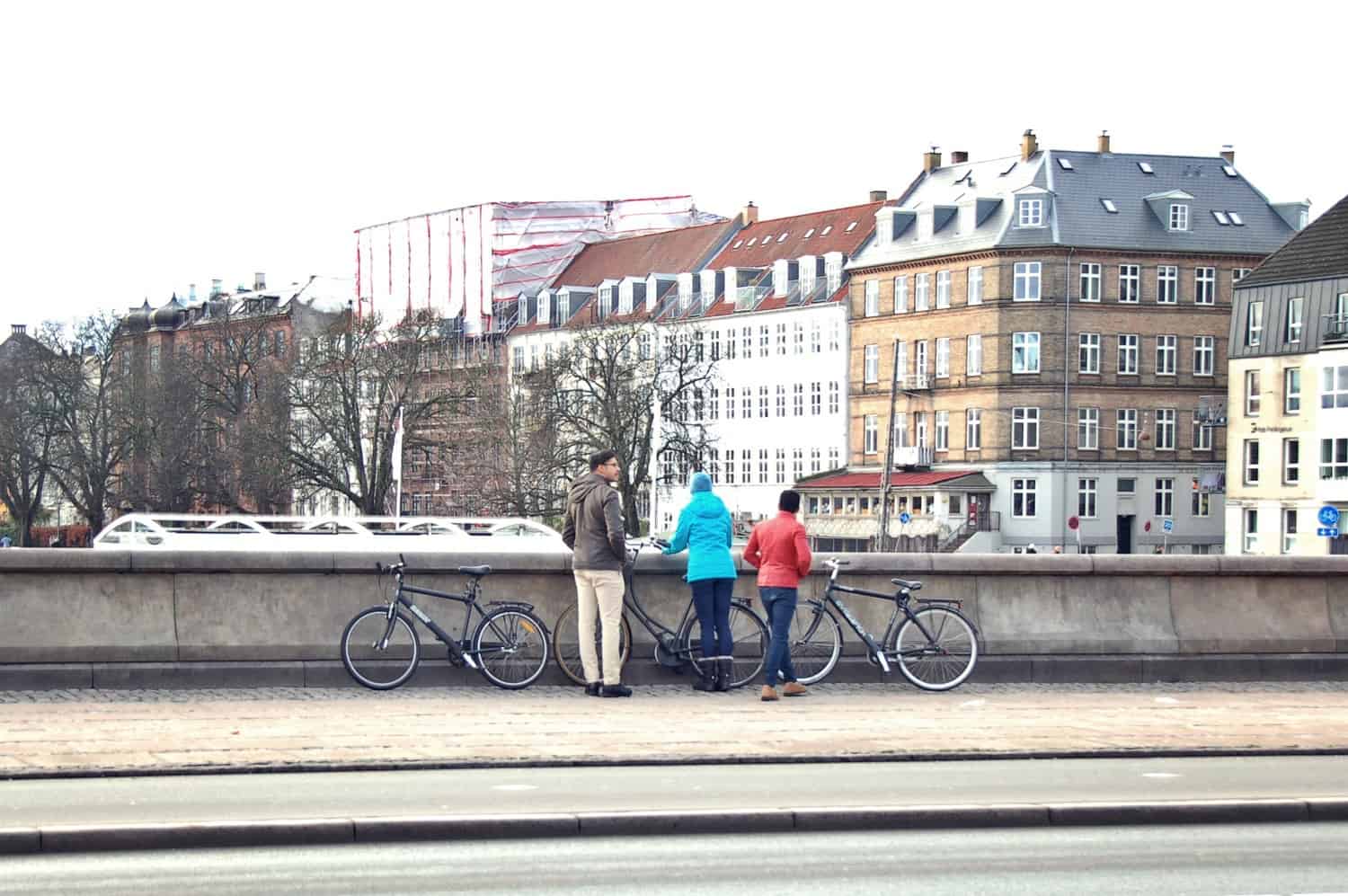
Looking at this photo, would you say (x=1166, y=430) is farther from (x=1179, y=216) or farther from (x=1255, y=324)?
(x=1255, y=324)

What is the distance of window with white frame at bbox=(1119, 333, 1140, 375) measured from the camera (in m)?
96.1

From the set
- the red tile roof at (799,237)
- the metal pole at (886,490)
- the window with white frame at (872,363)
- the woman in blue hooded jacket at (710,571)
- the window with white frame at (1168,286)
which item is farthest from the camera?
the red tile roof at (799,237)

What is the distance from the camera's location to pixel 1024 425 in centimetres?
9569

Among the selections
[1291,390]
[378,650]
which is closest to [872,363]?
[1291,390]

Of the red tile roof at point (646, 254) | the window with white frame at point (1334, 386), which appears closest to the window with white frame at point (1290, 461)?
the window with white frame at point (1334, 386)

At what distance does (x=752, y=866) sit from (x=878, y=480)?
8908 cm

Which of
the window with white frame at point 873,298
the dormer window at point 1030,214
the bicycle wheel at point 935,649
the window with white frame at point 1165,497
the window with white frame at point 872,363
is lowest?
the window with white frame at point 1165,497

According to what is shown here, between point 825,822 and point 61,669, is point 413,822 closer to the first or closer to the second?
point 825,822

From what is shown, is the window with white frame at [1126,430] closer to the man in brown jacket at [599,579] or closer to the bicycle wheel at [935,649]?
the bicycle wheel at [935,649]

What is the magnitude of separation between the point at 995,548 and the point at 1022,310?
33.8 ft

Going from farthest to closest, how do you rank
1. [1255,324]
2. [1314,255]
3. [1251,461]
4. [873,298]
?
[873,298], [1255,324], [1251,461], [1314,255]

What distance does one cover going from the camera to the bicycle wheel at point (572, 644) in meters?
16.6

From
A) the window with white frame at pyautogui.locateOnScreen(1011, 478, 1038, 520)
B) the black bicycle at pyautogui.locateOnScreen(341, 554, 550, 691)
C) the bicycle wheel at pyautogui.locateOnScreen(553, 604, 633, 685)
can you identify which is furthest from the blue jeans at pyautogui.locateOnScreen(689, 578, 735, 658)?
the window with white frame at pyautogui.locateOnScreen(1011, 478, 1038, 520)

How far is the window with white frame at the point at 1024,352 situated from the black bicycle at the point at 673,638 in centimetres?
7970
